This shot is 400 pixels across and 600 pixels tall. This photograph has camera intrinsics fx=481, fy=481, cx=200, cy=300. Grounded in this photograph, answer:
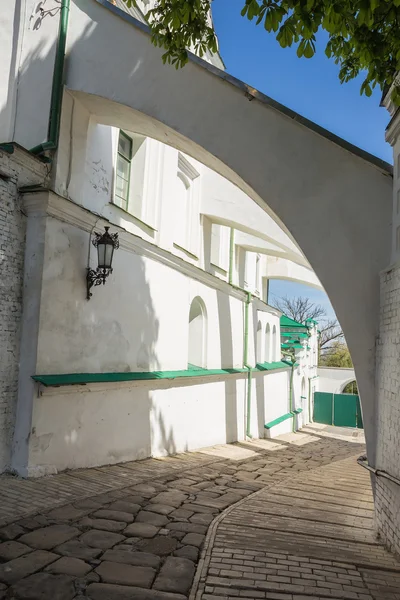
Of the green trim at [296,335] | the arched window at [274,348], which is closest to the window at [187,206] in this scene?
the arched window at [274,348]

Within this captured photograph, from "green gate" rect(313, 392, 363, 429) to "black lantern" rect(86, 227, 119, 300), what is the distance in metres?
23.2

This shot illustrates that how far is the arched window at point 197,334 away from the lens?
11938 mm

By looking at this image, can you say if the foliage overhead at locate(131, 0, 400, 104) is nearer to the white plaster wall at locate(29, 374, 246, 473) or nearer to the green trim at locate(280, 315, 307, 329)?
the white plaster wall at locate(29, 374, 246, 473)

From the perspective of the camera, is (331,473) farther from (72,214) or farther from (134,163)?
(134,163)

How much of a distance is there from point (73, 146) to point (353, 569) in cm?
648

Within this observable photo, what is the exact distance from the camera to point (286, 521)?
16.5ft

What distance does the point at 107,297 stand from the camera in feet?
24.8

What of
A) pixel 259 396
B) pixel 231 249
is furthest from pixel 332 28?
pixel 259 396

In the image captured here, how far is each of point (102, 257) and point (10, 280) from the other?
1282 millimetres

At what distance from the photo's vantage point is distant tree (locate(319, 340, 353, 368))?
41500 millimetres

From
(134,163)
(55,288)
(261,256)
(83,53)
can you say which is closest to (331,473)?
(55,288)

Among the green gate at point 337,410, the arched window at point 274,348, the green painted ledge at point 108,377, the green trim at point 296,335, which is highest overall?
the green trim at point 296,335

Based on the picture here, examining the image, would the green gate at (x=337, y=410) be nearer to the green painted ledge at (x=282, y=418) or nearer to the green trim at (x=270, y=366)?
the green painted ledge at (x=282, y=418)

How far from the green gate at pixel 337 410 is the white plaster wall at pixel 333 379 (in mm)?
2358
